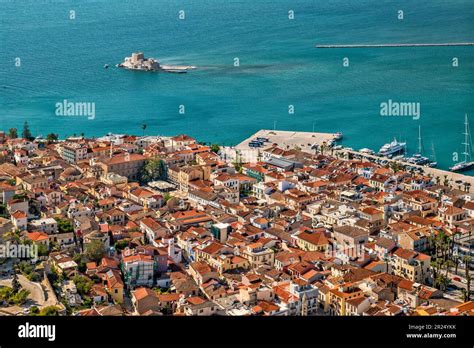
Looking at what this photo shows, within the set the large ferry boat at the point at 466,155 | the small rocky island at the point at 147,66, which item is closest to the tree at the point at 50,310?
the large ferry boat at the point at 466,155

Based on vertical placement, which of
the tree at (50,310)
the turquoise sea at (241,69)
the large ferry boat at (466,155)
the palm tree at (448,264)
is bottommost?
the palm tree at (448,264)

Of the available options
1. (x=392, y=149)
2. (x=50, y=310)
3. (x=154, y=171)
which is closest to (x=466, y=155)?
(x=392, y=149)

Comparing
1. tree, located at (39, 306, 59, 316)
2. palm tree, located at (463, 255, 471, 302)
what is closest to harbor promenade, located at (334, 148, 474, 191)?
palm tree, located at (463, 255, 471, 302)

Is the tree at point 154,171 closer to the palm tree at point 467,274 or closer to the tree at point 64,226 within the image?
the tree at point 64,226

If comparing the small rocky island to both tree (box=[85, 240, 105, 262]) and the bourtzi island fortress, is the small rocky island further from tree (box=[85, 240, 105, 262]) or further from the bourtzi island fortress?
tree (box=[85, 240, 105, 262])

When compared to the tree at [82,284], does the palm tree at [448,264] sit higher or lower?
lower

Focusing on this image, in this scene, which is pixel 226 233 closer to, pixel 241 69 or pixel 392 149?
pixel 392 149
